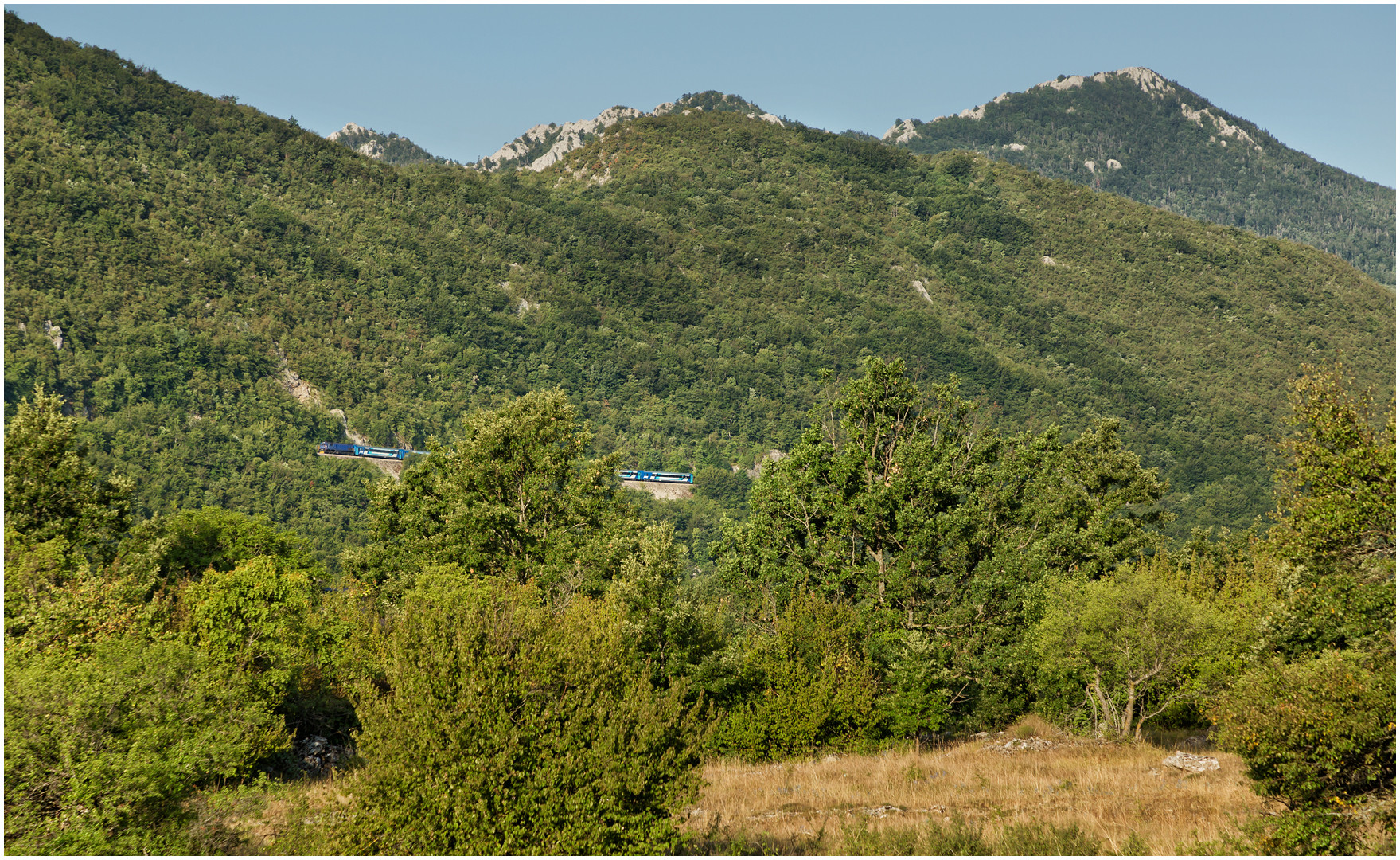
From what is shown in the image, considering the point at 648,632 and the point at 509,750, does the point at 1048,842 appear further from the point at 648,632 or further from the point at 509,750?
the point at 648,632

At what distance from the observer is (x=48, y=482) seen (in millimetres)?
37969

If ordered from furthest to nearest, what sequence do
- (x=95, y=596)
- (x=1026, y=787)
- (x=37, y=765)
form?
(x=95, y=596) < (x=1026, y=787) < (x=37, y=765)

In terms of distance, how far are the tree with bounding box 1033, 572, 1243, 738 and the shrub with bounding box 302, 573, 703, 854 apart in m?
21.1

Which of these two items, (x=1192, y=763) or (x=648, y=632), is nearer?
(x=1192, y=763)

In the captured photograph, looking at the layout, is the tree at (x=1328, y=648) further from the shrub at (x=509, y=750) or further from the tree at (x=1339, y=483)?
the shrub at (x=509, y=750)

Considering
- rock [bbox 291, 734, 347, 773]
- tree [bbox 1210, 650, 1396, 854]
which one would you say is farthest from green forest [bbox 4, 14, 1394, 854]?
rock [bbox 291, 734, 347, 773]

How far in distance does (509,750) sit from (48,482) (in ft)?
114

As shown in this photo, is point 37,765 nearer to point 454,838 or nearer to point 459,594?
point 454,838

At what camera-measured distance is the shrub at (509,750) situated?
13305 millimetres

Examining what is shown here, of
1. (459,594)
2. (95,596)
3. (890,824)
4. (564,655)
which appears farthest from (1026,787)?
(95,596)

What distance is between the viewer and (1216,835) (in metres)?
17.1

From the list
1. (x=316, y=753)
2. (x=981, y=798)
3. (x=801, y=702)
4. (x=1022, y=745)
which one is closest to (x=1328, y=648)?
(x=981, y=798)

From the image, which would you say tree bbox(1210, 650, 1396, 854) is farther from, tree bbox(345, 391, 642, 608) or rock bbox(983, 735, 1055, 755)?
tree bbox(345, 391, 642, 608)

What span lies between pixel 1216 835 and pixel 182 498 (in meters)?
170
